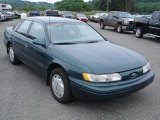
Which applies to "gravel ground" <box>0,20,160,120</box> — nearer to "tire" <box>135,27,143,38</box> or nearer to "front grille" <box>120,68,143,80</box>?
"front grille" <box>120,68,143,80</box>

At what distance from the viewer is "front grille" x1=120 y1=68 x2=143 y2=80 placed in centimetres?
423

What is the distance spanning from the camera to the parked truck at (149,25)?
1411 centimetres

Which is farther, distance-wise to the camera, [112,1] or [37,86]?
[112,1]

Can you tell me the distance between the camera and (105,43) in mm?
5555

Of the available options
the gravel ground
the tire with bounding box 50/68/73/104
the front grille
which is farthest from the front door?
the front grille

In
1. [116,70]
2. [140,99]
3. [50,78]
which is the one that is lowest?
[140,99]

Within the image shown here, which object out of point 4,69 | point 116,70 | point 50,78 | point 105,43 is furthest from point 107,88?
point 4,69

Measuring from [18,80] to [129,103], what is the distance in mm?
2718

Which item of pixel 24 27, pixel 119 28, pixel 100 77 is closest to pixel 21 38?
pixel 24 27

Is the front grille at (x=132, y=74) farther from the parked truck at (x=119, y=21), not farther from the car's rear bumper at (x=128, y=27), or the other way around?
the parked truck at (x=119, y=21)

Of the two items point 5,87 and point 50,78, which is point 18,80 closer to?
point 5,87

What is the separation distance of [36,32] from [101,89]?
2.49 metres

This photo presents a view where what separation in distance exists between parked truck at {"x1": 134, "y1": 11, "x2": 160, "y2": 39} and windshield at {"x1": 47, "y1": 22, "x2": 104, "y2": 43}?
29.6 ft

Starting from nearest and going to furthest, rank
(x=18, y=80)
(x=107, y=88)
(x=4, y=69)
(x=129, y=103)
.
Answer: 1. (x=107, y=88)
2. (x=129, y=103)
3. (x=18, y=80)
4. (x=4, y=69)
